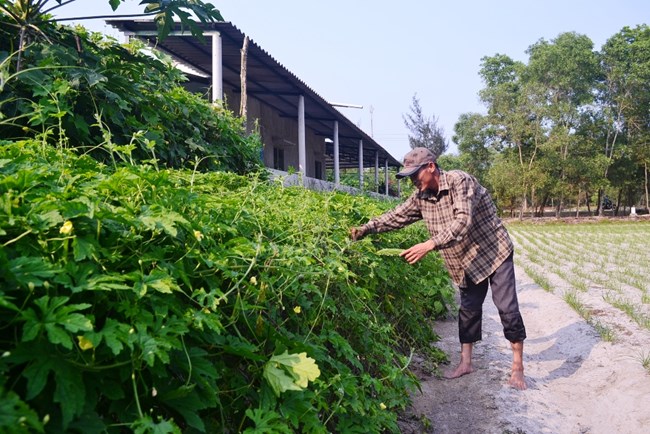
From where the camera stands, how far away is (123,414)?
3.67 ft

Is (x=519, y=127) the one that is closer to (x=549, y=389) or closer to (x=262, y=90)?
(x=262, y=90)

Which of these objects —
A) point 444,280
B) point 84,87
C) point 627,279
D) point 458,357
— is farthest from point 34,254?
point 627,279

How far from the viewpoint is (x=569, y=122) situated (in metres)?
45.0

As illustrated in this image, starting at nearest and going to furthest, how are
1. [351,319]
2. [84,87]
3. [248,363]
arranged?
[248,363] < [351,319] < [84,87]

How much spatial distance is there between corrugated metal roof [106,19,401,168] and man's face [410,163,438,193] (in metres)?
5.24

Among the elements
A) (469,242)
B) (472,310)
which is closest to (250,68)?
(469,242)

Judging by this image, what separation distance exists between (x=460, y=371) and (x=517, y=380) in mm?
466

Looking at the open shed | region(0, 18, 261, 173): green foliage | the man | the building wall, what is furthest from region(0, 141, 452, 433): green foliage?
the building wall

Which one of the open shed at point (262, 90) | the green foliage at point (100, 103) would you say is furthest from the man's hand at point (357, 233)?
the open shed at point (262, 90)

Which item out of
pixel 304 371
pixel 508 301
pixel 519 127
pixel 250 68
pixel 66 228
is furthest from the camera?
pixel 519 127

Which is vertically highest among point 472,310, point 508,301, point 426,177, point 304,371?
point 426,177

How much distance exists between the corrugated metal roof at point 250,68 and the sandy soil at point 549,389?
20.4 ft

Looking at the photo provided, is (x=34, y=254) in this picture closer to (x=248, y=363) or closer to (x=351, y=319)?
(x=248, y=363)

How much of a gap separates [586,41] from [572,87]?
4413 mm
